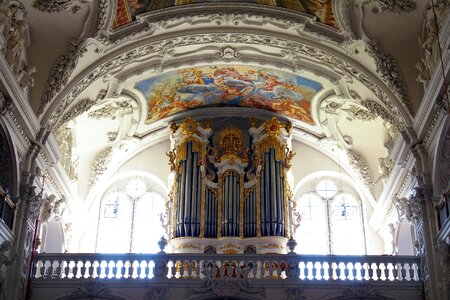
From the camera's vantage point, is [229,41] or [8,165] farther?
[229,41]

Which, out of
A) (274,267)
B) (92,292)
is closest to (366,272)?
(274,267)

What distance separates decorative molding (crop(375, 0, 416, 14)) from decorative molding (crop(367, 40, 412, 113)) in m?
0.96

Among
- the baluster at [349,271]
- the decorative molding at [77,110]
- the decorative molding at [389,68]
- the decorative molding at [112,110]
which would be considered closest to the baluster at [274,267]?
the baluster at [349,271]

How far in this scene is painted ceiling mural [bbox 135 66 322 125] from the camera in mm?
19609

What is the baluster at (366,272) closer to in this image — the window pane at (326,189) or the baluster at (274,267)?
the baluster at (274,267)

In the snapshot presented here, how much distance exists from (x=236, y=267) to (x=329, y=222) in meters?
6.56

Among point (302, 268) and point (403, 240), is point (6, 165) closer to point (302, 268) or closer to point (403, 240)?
point (302, 268)

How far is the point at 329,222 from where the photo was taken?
21.4 metres

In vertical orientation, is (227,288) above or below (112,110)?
below

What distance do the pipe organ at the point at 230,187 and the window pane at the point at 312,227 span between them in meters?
1.77


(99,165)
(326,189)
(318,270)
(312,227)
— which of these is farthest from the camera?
(326,189)

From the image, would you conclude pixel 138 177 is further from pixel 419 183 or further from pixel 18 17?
pixel 419 183

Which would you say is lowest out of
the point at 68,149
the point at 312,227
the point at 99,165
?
the point at 312,227

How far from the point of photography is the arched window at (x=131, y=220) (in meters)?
21.2
